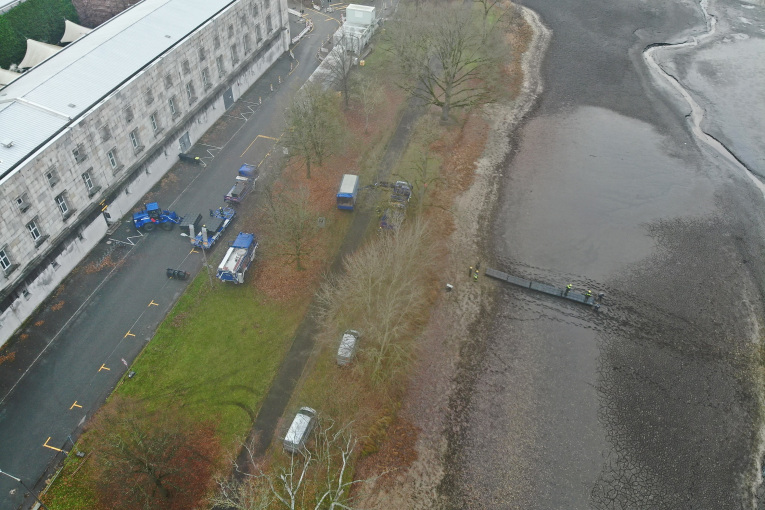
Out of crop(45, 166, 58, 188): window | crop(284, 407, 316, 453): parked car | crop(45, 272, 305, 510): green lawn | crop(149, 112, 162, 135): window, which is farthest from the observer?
crop(149, 112, 162, 135): window

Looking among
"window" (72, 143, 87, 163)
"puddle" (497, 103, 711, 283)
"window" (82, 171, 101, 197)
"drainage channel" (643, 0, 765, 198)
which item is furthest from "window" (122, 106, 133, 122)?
"drainage channel" (643, 0, 765, 198)

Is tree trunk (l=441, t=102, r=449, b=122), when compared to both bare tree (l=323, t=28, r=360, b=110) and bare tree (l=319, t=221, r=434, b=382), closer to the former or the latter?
bare tree (l=323, t=28, r=360, b=110)

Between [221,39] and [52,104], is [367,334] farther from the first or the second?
[221,39]

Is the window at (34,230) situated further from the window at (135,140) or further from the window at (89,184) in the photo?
the window at (135,140)

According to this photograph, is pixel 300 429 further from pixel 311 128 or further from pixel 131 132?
pixel 131 132

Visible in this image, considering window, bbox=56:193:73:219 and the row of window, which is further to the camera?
window, bbox=56:193:73:219

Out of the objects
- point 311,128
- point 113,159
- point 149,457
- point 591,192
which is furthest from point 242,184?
point 591,192
